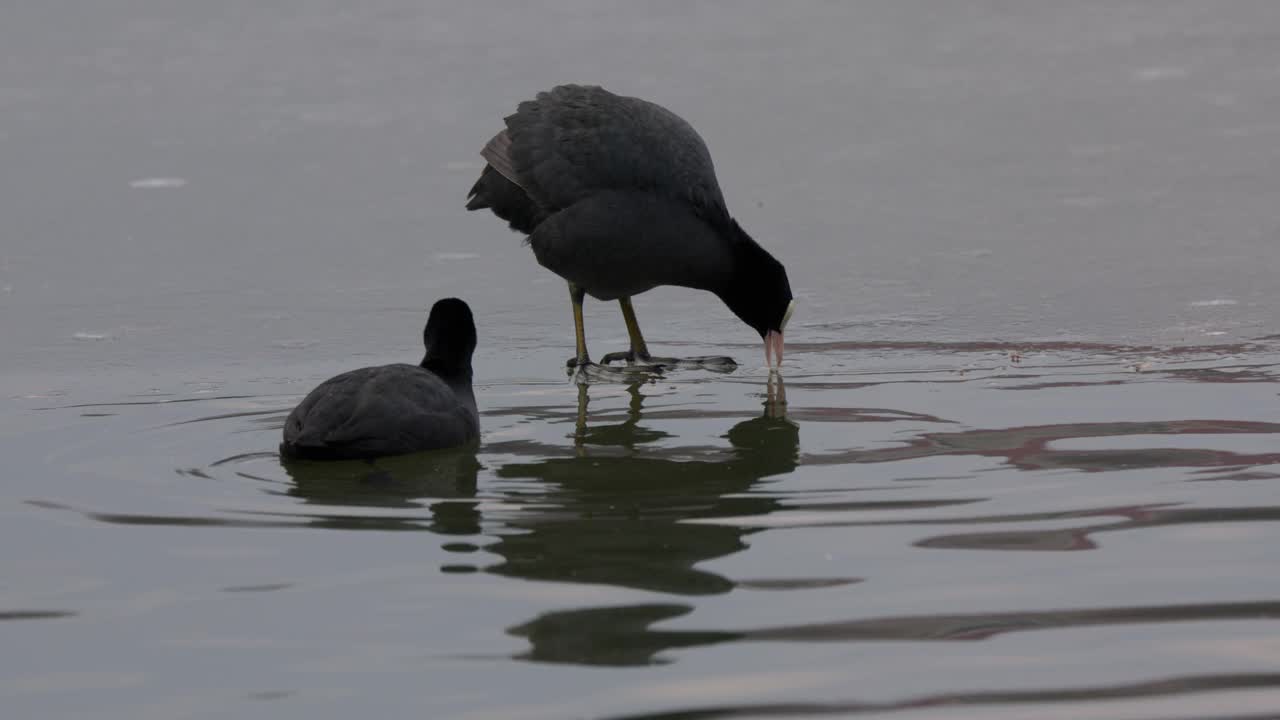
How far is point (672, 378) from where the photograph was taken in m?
6.18

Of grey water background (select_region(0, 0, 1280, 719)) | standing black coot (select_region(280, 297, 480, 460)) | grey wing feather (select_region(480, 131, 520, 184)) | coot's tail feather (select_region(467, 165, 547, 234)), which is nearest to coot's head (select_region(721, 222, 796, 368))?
grey water background (select_region(0, 0, 1280, 719))

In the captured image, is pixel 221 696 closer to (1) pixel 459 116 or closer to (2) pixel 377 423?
(2) pixel 377 423

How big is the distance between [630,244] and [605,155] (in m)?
0.36

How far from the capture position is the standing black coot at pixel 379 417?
4641 millimetres

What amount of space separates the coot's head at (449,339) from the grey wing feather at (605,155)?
1.08 metres

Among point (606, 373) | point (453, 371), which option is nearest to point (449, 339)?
point (453, 371)

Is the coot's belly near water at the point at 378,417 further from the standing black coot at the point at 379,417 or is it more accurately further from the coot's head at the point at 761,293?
the coot's head at the point at 761,293

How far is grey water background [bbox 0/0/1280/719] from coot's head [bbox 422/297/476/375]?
23 centimetres

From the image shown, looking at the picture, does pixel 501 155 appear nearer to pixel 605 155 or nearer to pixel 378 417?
pixel 605 155

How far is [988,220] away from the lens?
844cm

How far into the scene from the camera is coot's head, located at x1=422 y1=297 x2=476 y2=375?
5348 mm

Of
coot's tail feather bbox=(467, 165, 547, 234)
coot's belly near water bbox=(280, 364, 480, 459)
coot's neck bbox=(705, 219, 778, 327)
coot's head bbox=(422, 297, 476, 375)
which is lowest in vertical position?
coot's belly near water bbox=(280, 364, 480, 459)

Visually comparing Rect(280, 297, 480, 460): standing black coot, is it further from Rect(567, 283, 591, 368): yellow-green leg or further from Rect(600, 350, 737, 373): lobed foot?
Rect(600, 350, 737, 373): lobed foot

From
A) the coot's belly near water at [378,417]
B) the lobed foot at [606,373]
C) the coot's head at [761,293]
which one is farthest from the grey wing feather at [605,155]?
the coot's belly near water at [378,417]
